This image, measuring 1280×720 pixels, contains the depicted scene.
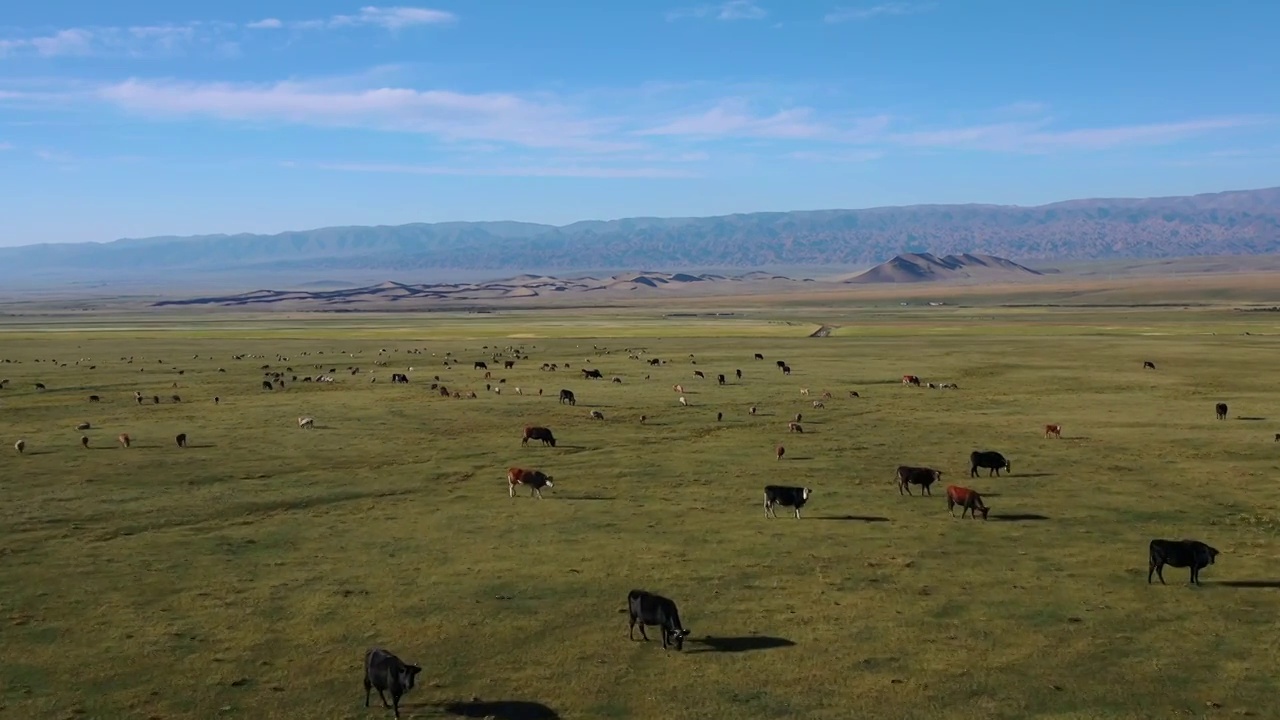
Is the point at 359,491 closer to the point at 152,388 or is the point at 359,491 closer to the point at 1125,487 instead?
the point at 1125,487

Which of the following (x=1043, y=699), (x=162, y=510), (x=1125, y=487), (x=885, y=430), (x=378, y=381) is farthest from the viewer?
(x=378, y=381)

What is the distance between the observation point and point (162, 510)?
86.7 ft

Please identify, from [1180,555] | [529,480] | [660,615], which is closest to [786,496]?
[529,480]

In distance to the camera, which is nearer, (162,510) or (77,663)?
(77,663)

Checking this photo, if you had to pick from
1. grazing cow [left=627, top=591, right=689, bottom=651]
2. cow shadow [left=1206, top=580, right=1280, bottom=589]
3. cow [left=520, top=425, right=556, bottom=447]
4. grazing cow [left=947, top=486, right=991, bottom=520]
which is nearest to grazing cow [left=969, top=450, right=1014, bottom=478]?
grazing cow [left=947, top=486, right=991, bottom=520]

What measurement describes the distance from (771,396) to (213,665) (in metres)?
38.6

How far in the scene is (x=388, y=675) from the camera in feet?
46.7

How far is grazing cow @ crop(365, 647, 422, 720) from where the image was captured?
14.1 meters

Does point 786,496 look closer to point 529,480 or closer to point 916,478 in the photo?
point 916,478

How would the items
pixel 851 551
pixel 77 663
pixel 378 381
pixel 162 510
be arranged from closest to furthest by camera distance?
pixel 77 663 → pixel 851 551 → pixel 162 510 → pixel 378 381

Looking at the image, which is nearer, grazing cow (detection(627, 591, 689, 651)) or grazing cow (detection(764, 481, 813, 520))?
grazing cow (detection(627, 591, 689, 651))

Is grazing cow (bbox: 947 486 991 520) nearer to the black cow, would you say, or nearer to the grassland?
the grassland

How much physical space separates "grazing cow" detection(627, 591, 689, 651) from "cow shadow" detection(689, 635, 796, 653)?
1.35ft

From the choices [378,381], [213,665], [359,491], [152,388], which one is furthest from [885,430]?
[152,388]
